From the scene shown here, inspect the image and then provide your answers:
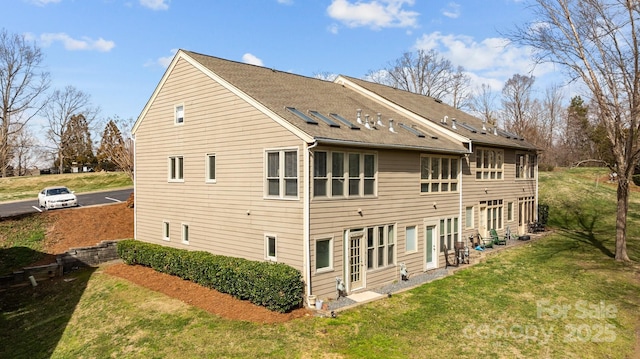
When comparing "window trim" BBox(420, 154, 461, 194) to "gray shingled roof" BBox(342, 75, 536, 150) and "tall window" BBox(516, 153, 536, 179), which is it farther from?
"tall window" BBox(516, 153, 536, 179)

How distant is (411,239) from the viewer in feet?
52.4

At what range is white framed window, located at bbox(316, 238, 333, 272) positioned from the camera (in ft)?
40.7

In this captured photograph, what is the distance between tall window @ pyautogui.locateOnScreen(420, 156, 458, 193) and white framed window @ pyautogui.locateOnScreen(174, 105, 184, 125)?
35.0 feet

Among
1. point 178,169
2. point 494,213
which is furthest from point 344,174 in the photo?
point 494,213

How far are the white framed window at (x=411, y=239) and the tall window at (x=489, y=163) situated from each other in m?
6.48

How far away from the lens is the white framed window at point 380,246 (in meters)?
14.1

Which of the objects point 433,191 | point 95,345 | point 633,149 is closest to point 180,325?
point 95,345

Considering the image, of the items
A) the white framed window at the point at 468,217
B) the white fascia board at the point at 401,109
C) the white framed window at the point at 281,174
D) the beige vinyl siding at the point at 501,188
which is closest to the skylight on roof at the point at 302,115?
the white framed window at the point at 281,174

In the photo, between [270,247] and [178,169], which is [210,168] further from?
[270,247]

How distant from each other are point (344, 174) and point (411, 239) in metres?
4.85

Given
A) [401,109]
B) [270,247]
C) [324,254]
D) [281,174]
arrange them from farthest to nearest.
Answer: [401,109] < [270,247] < [281,174] < [324,254]

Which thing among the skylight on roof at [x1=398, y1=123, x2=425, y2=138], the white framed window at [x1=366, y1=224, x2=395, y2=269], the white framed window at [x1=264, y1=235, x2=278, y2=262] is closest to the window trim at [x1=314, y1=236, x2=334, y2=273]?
the white framed window at [x1=264, y1=235, x2=278, y2=262]

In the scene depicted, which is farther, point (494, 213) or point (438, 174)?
point (494, 213)

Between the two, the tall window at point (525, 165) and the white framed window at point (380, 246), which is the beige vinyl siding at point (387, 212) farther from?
the tall window at point (525, 165)
